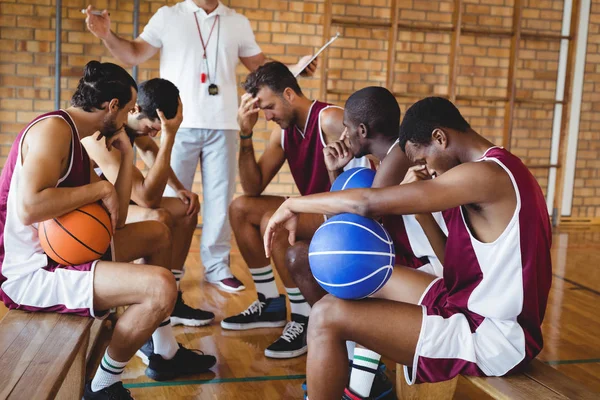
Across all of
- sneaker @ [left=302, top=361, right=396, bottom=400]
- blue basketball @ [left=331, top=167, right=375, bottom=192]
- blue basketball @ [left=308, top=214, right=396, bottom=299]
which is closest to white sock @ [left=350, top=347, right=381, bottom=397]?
sneaker @ [left=302, top=361, right=396, bottom=400]

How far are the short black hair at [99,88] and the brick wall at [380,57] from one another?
344 cm

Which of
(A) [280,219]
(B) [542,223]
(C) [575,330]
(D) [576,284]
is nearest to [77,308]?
(A) [280,219]

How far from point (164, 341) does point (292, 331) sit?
613 mm

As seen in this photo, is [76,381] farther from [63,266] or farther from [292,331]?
[292,331]

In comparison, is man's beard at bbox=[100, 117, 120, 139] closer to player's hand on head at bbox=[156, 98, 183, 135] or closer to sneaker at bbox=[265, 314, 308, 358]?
player's hand on head at bbox=[156, 98, 183, 135]

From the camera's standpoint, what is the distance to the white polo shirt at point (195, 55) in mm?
3922

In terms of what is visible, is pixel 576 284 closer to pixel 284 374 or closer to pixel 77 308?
pixel 284 374

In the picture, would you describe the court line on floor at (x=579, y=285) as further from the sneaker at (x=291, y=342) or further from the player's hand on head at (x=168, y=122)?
the player's hand on head at (x=168, y=122)

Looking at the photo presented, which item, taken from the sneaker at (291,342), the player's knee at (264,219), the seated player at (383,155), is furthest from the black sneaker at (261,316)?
the seated player at (383,155)

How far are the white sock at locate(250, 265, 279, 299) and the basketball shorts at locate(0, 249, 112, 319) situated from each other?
4.21ft

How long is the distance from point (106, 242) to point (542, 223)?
1.33 m

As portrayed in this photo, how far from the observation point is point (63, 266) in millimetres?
2078


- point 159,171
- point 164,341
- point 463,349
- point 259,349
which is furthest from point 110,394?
point 463,349

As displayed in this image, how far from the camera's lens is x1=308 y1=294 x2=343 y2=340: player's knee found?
183cm
